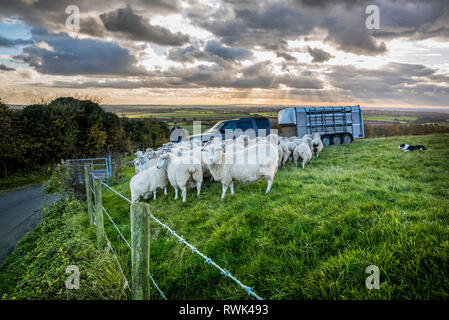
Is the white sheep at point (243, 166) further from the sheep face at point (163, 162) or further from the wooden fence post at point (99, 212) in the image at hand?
the wooden fence post at point (99, 212)

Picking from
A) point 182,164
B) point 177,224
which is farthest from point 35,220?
point 177,224

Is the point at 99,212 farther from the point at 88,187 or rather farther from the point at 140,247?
the point at 140,247

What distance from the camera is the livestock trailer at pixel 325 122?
20.1m

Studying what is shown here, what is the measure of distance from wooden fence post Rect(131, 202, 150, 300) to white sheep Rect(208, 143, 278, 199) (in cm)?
448

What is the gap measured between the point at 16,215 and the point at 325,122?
2194cm

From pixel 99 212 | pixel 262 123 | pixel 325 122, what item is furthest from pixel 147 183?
pixel 325 122

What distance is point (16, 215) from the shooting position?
31.9 ft

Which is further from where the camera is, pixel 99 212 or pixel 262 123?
pixel 262 123

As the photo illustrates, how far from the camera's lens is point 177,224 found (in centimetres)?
547

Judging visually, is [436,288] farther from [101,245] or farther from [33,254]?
[33,254]

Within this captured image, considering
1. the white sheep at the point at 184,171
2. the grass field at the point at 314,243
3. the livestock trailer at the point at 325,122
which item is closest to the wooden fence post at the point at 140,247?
the grass field at the point at 314,243

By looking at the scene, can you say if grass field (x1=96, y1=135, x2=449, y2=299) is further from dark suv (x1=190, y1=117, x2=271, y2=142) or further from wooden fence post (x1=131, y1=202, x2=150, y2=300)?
dark suv (x1=190, y1=117, x2=271, y2=142)

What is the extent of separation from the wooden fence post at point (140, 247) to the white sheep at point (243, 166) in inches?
176
